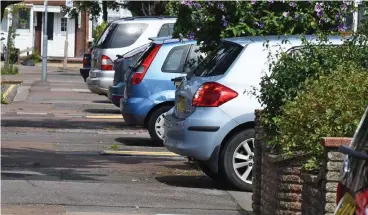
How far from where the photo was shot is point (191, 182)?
12336mm

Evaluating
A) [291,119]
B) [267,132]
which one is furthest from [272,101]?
[291,119]

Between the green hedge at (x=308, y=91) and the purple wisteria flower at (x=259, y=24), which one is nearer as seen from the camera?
the green hedge at (x=308, y=91)

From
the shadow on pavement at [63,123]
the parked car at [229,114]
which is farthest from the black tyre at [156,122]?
the parked car at [229,114]

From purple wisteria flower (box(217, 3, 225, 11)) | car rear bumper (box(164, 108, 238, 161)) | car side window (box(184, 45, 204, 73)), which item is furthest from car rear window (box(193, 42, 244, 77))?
car side window (box(184, 45, 204, 73))

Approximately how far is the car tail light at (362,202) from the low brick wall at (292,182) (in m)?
2.13

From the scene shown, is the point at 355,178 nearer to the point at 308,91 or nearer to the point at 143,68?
the point at 308,91

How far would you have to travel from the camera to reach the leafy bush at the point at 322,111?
24.9 feet

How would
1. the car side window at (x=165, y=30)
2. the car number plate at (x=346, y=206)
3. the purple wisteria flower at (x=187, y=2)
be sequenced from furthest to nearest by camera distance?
1. the car side window at (x=165, y=30)
2. the purple wisteria flower at (x=187, y=2)
3. the car number plate at (x=346, y=206)

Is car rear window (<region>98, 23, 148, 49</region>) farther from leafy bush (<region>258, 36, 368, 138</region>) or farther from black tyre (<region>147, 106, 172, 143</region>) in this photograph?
leafy bush (<region>258, 36, 368, 138</region>)

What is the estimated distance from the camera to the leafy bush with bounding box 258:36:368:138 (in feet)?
29.0

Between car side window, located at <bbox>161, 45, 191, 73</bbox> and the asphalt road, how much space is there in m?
1.27

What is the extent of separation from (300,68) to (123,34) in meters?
13.7

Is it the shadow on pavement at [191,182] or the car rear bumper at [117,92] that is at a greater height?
the shadow on pavement at [191,182]

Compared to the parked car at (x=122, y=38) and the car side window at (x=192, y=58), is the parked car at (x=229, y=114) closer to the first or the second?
the car side window at (x=192, y=58)
